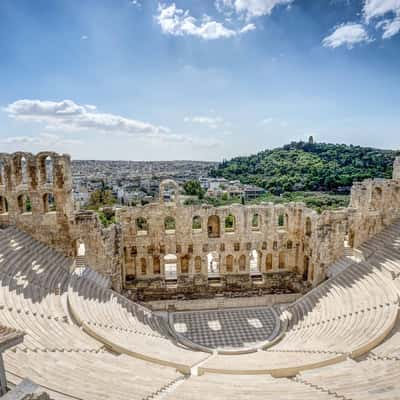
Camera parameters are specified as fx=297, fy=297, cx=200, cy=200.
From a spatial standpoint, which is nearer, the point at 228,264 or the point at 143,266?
the point at 143,266

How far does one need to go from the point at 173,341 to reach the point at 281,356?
238 inches

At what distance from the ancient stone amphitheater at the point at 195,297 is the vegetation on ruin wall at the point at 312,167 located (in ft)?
156

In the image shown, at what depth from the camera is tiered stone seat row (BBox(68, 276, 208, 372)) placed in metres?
12.4

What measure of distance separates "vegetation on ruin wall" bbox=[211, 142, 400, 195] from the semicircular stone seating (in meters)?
Result: 50.8

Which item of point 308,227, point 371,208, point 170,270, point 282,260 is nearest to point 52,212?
point 170,270

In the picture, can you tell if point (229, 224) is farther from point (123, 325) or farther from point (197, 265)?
point (123, 325)

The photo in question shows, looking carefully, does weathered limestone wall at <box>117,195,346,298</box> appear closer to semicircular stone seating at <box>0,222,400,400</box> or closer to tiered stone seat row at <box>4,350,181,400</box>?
semicircular stone seating at <box>0,222,400,400</box>

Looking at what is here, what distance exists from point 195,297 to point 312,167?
2480 inches

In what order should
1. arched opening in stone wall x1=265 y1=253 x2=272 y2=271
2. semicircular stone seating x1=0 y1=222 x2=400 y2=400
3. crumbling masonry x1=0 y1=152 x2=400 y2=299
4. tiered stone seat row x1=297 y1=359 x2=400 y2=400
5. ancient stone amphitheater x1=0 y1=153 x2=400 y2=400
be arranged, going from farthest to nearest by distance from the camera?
arched opening in stone wall x1=265 y1=253 x2=272 y2=271
crumbling masonry x1=0 y1=152 x2=400 y2=299
ancient stone amphitheater x1=0 y1=153 x2=400 y2=400
semicircular stone seating x1=0 y1=222 x2=400 y2=400
tiered stone seat row x1=297 y1=359 x2=400 y2=400

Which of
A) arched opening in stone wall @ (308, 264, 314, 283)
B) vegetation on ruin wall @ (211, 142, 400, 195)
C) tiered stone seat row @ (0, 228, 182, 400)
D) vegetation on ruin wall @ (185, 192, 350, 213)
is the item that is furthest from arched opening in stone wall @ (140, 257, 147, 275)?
vegetation on ruin wall @ (211, 142, 400, 195)

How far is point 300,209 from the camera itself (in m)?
22.7

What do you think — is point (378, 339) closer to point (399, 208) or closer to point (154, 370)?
point (154, 370)

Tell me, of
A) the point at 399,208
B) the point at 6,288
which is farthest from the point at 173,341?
the point at 399,208

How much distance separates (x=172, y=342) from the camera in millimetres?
15891
